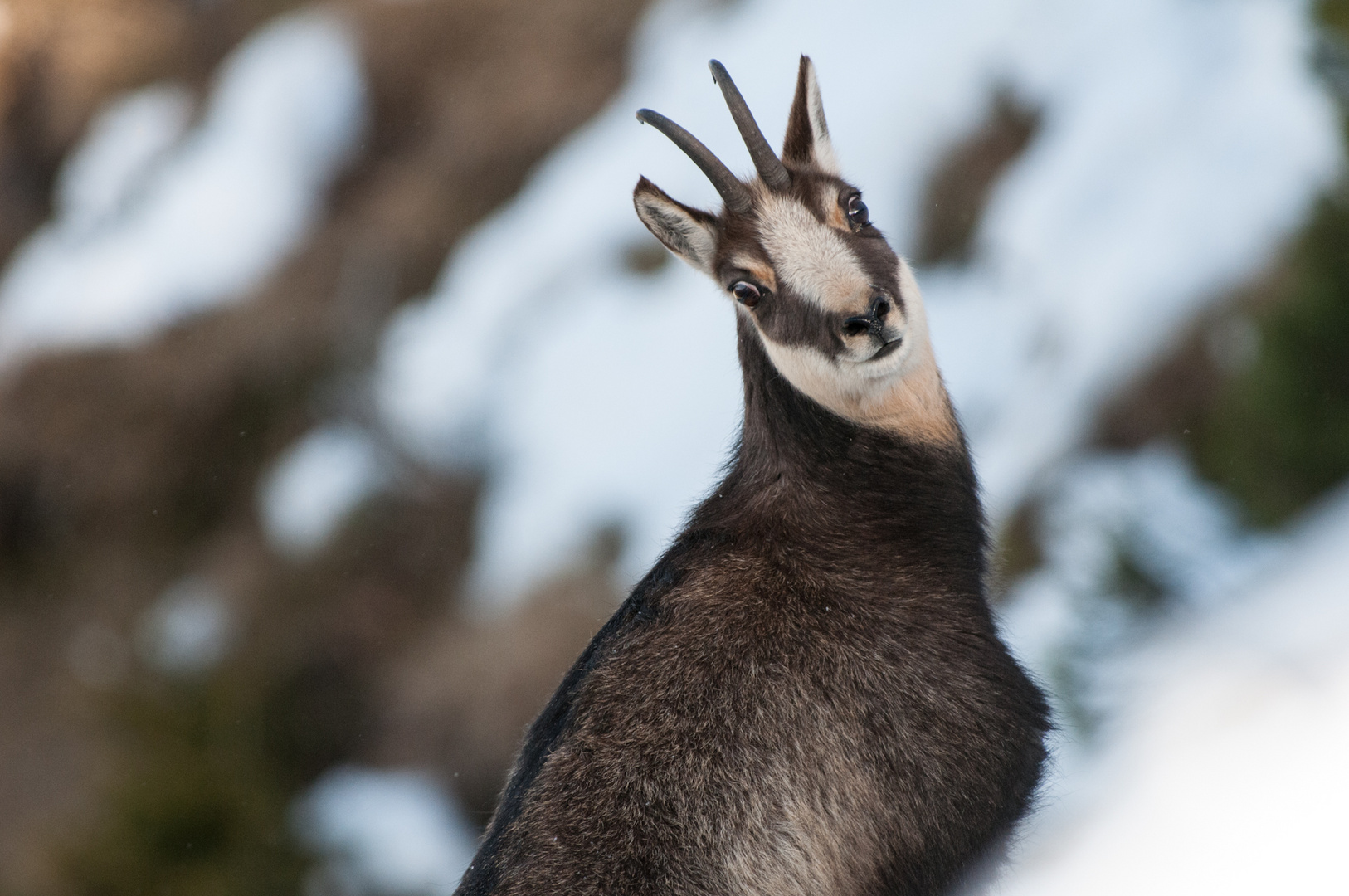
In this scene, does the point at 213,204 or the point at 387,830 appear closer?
the point at 387,830

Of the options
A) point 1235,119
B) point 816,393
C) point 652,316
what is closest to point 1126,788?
point 816,393

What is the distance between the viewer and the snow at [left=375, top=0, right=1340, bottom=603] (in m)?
8.90

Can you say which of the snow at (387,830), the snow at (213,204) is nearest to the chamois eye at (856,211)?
the snow at (387,830)

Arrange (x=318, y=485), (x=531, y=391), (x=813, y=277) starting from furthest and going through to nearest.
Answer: (x=318, y=485) < (x=531, y=391) < (x=813, y=277)

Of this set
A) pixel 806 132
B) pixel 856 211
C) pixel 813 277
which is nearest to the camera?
pixel 813 277

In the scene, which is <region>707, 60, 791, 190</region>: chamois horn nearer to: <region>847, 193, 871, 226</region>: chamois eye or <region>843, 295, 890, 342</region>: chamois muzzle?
<region>847, 193, 871, 226</region>: chamois eye

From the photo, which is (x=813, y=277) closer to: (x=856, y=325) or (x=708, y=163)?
(x=856, y=325)

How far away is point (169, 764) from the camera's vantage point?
10.2 meters

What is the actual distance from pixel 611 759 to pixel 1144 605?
3378 millimetres

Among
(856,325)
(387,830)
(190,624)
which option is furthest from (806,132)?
(190,624)

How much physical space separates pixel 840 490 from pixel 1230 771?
5.00 feet

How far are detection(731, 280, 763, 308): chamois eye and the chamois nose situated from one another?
37 centimetres

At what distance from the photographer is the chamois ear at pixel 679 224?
4289mm

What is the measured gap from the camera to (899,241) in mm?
10148
